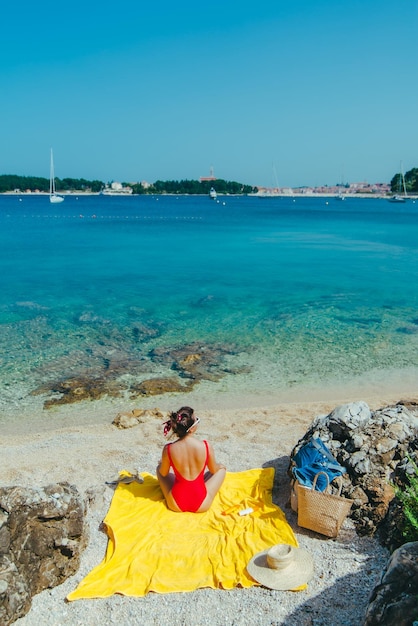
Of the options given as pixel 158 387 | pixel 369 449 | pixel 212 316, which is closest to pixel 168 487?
pixel 369 449

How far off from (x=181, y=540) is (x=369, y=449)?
2.53 metres

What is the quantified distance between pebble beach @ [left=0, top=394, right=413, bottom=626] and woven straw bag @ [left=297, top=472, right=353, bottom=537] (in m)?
0.14

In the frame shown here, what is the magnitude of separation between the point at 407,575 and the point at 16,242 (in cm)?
4715

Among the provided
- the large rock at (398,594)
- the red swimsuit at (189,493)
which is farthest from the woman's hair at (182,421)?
the large rock at (398,594)

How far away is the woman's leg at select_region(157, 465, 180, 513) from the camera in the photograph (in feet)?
21.4

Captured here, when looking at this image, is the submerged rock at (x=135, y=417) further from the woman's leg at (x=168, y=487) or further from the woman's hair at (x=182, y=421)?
the woman's hair at (x=182, y=421)

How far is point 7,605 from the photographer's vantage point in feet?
15.4


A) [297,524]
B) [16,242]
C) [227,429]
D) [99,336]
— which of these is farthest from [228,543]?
[16,242]

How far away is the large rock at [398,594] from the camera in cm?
370

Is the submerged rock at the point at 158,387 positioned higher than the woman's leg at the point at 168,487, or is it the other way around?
the woman's leg at the point at 168,487

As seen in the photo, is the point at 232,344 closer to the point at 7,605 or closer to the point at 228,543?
the point at 228,543

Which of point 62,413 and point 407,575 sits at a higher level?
point 407,575

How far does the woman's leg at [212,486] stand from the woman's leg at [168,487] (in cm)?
31

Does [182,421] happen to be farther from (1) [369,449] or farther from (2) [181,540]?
(1) [369,449]
